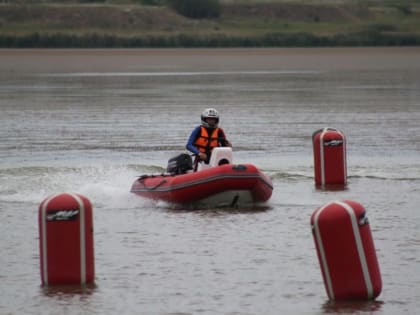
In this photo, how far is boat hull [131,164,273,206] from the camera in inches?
696

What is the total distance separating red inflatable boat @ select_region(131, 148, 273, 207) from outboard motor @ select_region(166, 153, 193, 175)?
1.31 feet

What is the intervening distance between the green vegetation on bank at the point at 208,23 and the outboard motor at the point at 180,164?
7482 cm

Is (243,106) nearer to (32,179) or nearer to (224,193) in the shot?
(32,179)

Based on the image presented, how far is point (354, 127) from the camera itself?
106 feet

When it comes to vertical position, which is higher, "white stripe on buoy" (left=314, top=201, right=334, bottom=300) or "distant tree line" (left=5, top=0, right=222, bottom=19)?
"distant tree line" (left=5, top=0, right=222, bottom=19)

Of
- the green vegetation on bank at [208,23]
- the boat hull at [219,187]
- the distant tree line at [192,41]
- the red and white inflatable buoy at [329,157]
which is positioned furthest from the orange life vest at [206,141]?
the green vegetation on bank at [208,23]

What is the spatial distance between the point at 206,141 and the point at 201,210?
64.0 inches

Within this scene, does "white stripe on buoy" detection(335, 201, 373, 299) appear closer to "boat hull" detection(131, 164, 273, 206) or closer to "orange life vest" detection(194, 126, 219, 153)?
"boat hull" detection(131, 164, 273, 206)

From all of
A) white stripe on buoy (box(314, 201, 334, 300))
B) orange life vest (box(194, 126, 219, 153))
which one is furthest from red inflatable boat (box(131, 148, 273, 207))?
white stripe on buoy (box(314, 201, 334, 300))

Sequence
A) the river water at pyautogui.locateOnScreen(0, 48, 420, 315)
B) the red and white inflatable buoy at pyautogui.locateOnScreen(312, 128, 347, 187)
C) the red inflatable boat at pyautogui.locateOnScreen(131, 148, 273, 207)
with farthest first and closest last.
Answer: the red and white inflatable buoy at pyautogui.locateOnScreen(312, 128, 347, 187), the red inflatable boat at pyautogui.locateOnScreen(131, 148, 273, 207), the river water at pyautogui.locateOnScreen(0, 48, 420, 315)

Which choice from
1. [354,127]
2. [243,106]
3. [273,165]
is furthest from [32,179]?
[243,106]

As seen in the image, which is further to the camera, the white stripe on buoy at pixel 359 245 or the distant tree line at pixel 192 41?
the distant tree line at pixel 192 41

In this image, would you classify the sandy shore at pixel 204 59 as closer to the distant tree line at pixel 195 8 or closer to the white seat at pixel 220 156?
the distant tree line at pixel 195 8

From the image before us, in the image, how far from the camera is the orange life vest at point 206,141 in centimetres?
1942
